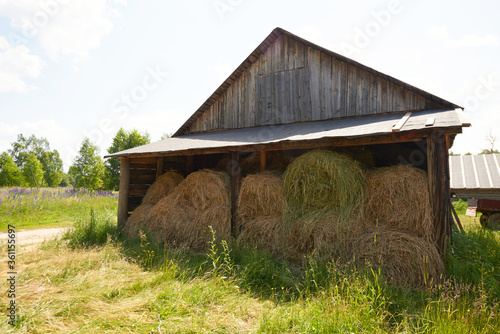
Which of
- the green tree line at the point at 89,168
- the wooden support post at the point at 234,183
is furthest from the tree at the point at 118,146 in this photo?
the wooden support post at the point at 234,183

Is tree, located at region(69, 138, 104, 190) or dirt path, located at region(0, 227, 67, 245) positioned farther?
tree, located at region(69, 138, 104, 190)

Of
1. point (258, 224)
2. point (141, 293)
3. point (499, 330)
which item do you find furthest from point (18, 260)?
point (499, 330)

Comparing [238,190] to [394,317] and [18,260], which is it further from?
[18,260]

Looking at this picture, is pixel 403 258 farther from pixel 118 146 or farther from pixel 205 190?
pixel 118 146

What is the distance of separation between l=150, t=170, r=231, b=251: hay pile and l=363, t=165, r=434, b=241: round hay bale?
308 centimetres

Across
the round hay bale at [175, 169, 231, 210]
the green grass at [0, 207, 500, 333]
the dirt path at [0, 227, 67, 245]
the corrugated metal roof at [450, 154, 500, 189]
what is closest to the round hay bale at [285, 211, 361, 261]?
the green grass at [0, 207, 500, 333]

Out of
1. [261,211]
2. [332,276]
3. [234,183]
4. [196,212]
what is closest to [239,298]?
[332,276]

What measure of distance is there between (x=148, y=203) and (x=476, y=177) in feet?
50.2

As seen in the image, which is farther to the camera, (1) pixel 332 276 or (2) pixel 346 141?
(2) pixel 346 141

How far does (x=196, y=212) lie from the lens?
21.8ft

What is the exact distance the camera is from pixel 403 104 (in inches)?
273

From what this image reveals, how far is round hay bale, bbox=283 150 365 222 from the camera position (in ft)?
16.5

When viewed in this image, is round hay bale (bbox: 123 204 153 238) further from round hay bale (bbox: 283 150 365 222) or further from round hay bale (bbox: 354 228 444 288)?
round hay bale (bbox: 354 228 444 288)

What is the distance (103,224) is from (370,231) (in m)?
7.06
